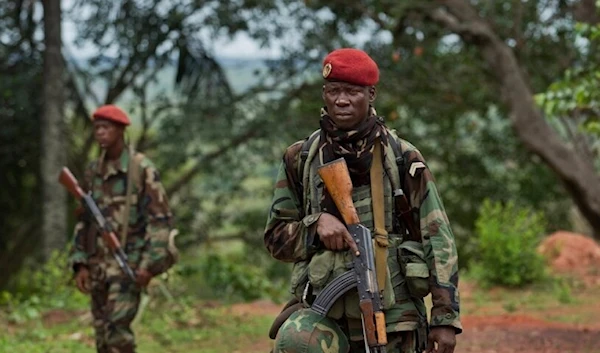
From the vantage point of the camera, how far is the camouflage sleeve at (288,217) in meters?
4.41

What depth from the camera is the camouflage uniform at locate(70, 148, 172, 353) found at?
7008 mm

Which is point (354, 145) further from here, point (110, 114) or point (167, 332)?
point (167, 332)

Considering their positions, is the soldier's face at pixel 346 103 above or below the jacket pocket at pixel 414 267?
above

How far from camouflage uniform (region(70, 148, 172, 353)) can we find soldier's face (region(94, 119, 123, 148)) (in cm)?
14

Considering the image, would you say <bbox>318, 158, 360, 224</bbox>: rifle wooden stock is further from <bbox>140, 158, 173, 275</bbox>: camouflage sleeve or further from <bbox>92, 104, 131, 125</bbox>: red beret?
<bbox>92, 104, 131, 125</bbox>: red beret

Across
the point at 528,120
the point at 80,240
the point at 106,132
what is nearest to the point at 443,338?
the point at 106,132

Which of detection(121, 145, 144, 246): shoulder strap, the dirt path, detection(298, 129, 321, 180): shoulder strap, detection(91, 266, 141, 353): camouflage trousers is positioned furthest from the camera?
the dirt path

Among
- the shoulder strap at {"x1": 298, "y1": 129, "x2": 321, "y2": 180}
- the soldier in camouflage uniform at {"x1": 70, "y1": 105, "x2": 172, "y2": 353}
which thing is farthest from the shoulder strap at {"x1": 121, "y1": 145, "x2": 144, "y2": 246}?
the shoulder strap at {"x1": 298, "y1": 129, "x2": 321, "y2": 180}

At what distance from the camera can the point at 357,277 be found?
421 cm

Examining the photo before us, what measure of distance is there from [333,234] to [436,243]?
0.39 metres

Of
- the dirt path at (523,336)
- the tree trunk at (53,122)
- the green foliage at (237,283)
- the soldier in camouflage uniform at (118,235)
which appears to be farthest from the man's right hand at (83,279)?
the tree trunk at (53,122)

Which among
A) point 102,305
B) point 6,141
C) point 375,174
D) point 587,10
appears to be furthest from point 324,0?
point 375,174

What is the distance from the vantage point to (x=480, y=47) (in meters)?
16.2

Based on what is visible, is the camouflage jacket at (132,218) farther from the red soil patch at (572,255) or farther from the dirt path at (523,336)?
the red soil patch at (572,255)
